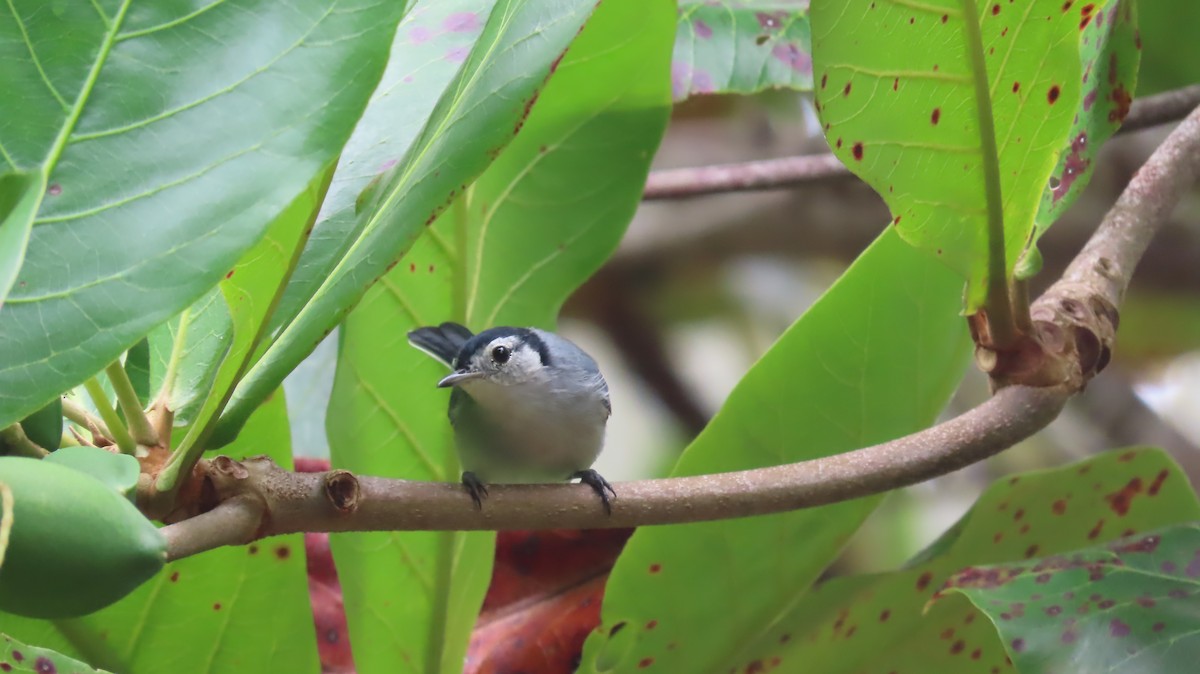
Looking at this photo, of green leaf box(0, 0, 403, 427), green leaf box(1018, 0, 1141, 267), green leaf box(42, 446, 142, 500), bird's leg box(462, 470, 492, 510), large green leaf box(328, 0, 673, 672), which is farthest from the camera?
large green leaf box(328, 0, 673, 672)

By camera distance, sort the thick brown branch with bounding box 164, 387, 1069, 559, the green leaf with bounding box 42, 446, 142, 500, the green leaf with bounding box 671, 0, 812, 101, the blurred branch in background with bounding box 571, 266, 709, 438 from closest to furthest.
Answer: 1. the green leaf with bounding box 42, 446, 142, 500
2. the thick brown branch with bounding box 164, 387, 1069, 559
3. the green leaf with bounding box 671, 0, 812, 101
4. the blurred branch in background with bounding box 571, 266, 709, 438

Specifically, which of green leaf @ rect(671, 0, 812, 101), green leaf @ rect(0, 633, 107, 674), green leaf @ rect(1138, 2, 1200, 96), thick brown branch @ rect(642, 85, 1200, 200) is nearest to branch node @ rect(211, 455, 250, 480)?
green leaf @ rect(0, 633, 107, 674)

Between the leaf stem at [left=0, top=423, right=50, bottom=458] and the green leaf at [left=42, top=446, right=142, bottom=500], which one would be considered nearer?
the green leaf at [left=42, top=446, right=142, bottom=500]

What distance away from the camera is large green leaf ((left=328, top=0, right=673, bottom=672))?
142 centimetres

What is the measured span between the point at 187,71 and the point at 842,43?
596 millimetres

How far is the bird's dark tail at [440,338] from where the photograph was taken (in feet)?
4.98

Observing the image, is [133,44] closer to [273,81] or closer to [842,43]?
[273,81]

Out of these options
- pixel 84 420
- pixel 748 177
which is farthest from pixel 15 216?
pixel 748 177

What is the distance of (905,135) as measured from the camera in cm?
117

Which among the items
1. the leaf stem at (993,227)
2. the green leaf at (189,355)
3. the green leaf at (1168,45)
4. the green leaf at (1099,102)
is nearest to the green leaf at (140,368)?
the green leaf at (189,355)

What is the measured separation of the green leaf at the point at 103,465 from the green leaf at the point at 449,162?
20 cm

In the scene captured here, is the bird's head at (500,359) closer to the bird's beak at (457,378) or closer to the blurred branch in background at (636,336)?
the bird's beak at (457,378)

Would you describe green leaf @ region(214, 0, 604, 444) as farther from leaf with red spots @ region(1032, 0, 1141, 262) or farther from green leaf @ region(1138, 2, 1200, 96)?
green leaf @ region(1138, 2, 1200, 96)

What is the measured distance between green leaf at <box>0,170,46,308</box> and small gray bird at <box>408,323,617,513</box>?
78cm
